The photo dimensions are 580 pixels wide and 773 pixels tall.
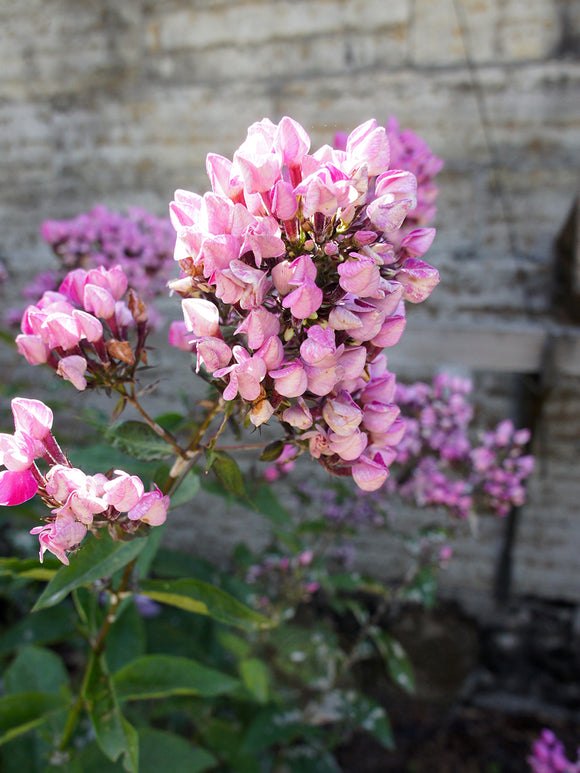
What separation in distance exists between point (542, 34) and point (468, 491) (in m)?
1.37

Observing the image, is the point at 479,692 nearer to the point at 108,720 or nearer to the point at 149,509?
the point at 108,720

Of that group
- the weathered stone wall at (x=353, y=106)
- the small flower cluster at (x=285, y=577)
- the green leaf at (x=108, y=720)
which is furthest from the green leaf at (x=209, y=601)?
the weathered stone wall at (x=353, y=106)

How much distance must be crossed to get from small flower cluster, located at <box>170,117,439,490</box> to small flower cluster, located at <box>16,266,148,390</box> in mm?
104

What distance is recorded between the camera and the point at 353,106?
189 cm

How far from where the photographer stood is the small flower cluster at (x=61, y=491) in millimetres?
547

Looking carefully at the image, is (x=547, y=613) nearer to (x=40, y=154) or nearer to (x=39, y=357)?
(x=39, y=357)

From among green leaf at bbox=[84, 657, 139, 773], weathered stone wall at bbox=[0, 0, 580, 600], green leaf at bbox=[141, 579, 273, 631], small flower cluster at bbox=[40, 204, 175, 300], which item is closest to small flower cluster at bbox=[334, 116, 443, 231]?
small flower cluster at bbox=[40, 204, 175, 300]

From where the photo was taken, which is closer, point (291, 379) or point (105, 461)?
point (291, 379)

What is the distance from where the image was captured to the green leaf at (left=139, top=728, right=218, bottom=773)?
3.40ft

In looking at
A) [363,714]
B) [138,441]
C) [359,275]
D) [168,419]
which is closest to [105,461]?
[168,419]

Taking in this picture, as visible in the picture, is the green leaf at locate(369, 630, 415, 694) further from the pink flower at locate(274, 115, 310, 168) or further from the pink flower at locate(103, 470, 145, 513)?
the pink flower at locate(274, 115, 310, 168)

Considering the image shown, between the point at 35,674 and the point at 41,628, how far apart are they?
0.28 m

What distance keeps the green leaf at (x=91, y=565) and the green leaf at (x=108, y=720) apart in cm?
22

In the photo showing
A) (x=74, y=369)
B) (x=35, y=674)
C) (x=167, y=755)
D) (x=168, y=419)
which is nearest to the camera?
(x=74, y=369)
